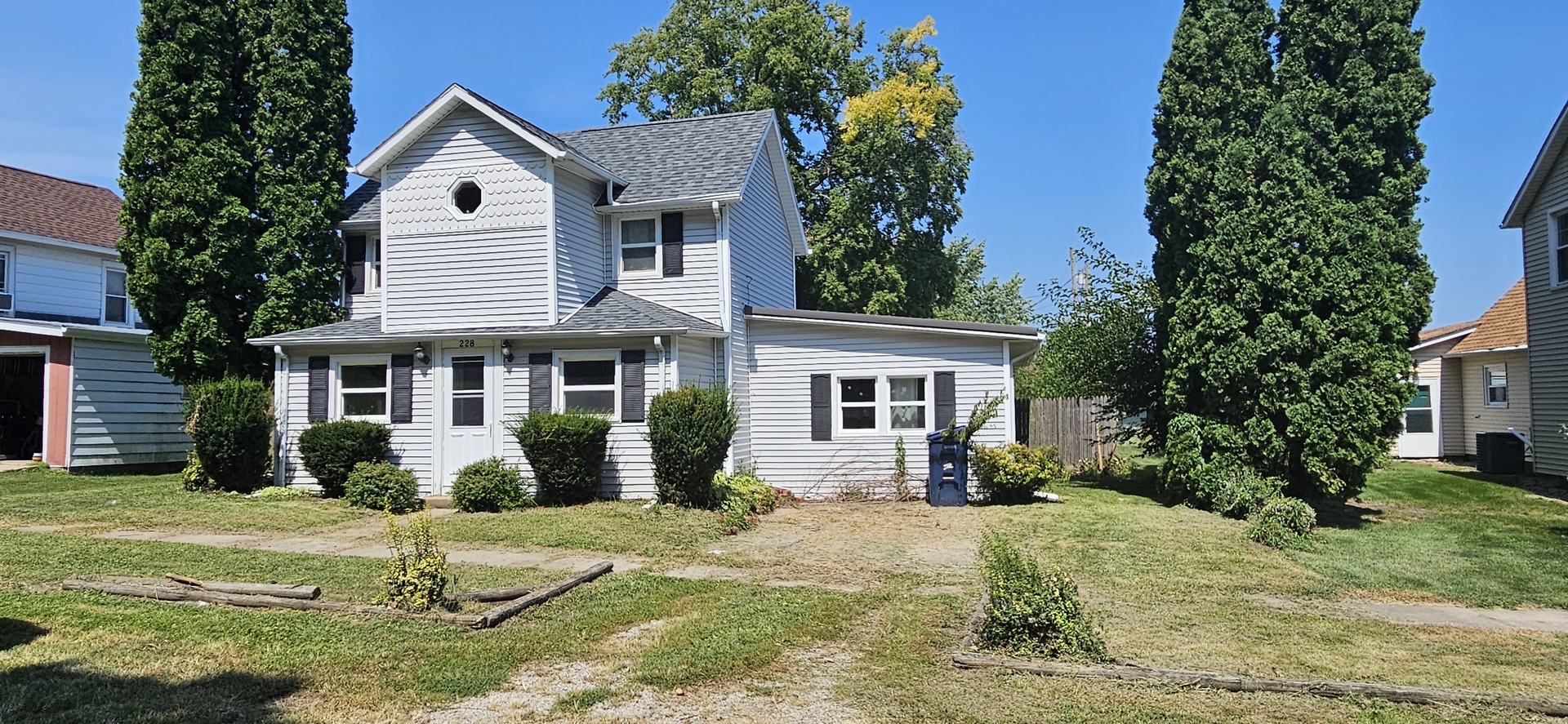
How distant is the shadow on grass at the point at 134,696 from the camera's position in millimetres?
5047

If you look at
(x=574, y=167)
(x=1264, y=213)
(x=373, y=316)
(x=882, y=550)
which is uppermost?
(x=574, y=167)

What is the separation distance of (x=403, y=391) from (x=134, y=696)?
11394 millimetres

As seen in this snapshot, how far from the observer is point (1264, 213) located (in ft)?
48.2

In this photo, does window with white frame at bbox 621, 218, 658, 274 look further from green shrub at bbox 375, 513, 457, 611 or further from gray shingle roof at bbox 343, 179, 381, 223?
green shrub at bbox 375, 513, 457, 611

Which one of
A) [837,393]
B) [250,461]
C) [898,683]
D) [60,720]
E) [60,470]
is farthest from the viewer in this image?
[60,470]

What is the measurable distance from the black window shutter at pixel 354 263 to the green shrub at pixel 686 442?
7953 millimetres

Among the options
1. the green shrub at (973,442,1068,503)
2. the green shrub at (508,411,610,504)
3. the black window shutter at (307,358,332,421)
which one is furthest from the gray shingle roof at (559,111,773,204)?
the green shrub at (973,442,1068,503)

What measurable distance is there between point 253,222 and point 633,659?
1563 centimetres

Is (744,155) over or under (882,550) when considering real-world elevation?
over

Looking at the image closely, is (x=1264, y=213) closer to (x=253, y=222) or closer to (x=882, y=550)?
(x=882, y=550)

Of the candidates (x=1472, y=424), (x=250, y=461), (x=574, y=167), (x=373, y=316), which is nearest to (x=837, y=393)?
(x=574, y=167)

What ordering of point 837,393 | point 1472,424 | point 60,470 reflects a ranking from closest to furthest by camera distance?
point 837,393
point 60,470
point 1472,424

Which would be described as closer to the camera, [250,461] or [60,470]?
[250,461]

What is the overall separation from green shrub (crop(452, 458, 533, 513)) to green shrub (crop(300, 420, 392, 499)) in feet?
6.81
